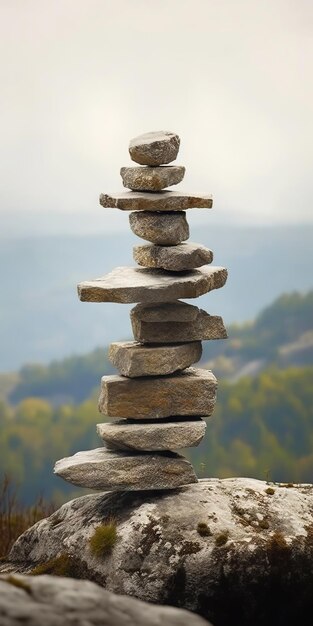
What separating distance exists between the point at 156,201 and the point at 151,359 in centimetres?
180

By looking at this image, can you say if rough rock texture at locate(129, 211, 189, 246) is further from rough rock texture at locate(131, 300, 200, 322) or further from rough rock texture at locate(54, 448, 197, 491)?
rough rock texture at locate(54, 448, 197, 491)

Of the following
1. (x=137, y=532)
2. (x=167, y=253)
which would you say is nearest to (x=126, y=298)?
(x=167, y=253)

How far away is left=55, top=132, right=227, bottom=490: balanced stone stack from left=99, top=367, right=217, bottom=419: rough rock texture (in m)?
0.01

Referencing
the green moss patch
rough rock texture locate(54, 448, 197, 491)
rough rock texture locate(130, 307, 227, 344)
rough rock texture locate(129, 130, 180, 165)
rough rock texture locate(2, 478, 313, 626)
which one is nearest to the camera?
rough rock texture locate(2, 478, 313, 626)

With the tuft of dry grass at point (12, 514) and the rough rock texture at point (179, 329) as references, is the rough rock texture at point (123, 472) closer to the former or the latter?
the rough rock texture at point (179, 329)

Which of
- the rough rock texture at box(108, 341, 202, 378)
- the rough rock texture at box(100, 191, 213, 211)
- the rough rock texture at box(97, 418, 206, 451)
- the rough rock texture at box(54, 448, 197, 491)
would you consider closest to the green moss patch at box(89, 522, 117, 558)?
the rough rock texture at box(54, 448, 197, 491)

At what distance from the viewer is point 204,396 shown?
41.6 feet

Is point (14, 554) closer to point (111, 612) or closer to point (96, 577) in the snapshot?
point (96, 577)

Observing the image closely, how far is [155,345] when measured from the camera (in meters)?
12.7

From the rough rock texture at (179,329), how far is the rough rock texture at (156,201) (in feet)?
3.98

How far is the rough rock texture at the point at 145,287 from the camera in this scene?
1222cm

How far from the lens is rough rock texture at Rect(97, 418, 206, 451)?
40.7 ft

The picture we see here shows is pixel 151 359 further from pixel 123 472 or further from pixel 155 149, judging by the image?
pixel 155 149

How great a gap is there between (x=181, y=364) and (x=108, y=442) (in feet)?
4.15
